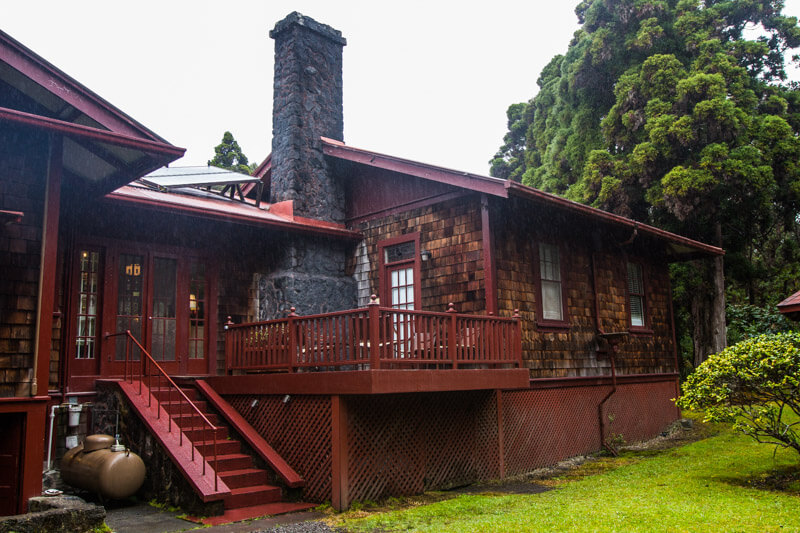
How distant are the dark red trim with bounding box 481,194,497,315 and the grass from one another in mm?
2957

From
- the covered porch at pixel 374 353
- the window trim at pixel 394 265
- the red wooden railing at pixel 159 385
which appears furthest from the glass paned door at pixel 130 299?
the window trim at pixel 394 265

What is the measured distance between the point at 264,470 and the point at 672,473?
5.94 meters

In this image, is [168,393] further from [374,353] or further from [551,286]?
[551,286]

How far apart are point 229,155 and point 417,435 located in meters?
23.7

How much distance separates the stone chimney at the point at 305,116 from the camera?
13.0 m

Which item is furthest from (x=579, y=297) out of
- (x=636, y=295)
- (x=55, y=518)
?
(x=55, y=518)

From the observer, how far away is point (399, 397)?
30.8 ft

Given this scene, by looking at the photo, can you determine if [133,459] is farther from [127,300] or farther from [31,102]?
[31,102]

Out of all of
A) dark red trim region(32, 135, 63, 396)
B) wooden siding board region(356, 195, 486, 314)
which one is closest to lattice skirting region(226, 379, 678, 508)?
wooden siding board region(356, 195, 486, 314)

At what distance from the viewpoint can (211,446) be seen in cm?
921

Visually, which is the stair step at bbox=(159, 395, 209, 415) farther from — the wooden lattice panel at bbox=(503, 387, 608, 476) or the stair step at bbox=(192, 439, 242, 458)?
the wooden lattice panel at bbox=(503, 387, 608, 476)

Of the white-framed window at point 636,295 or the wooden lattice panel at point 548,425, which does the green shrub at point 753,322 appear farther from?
the wooden lattice panel at point 548,425

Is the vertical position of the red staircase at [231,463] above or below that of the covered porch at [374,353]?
below

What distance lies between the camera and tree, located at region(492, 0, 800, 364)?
17.6 meters
